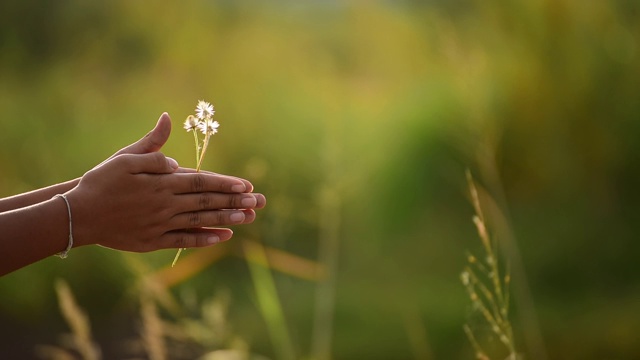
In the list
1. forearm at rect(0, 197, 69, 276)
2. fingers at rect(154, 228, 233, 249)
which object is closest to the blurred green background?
fingers at rect(154, 228, 233, 249)

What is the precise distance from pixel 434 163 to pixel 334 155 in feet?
1.23

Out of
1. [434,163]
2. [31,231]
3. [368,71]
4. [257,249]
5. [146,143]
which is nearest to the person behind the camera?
[31,231]

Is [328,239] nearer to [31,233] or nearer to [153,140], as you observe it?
[153,140]

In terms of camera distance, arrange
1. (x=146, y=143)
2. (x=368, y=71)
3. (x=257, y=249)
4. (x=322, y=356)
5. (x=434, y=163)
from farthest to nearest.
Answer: (x=368, y=71) → (x=434, y=163) → (x=257, y=249) → (x=322, y=356) → (x=146, y=143)

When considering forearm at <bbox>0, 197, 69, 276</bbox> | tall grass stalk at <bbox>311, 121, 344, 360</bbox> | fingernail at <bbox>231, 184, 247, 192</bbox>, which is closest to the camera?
forearm at <bbox>0, 197, 69, 276</bbox>

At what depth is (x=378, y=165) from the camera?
230 cm

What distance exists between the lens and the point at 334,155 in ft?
6.55

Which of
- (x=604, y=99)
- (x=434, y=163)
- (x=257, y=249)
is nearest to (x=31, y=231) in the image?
(x=257, y=249)

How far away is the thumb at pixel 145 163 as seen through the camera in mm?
919

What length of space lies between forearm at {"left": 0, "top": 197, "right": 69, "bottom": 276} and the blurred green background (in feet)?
3.36

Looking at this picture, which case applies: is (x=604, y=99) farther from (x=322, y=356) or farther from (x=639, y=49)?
(x=322, y=356)

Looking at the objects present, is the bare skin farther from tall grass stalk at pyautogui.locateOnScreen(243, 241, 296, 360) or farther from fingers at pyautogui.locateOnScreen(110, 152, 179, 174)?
tall grass stalk at pyautogui.locateOnScreen(243, 241, 296, 360)

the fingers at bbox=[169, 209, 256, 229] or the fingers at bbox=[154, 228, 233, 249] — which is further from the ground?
the fingers at bbox=[169, 209, 256, 229]

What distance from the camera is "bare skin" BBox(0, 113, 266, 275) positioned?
88 centimetres
